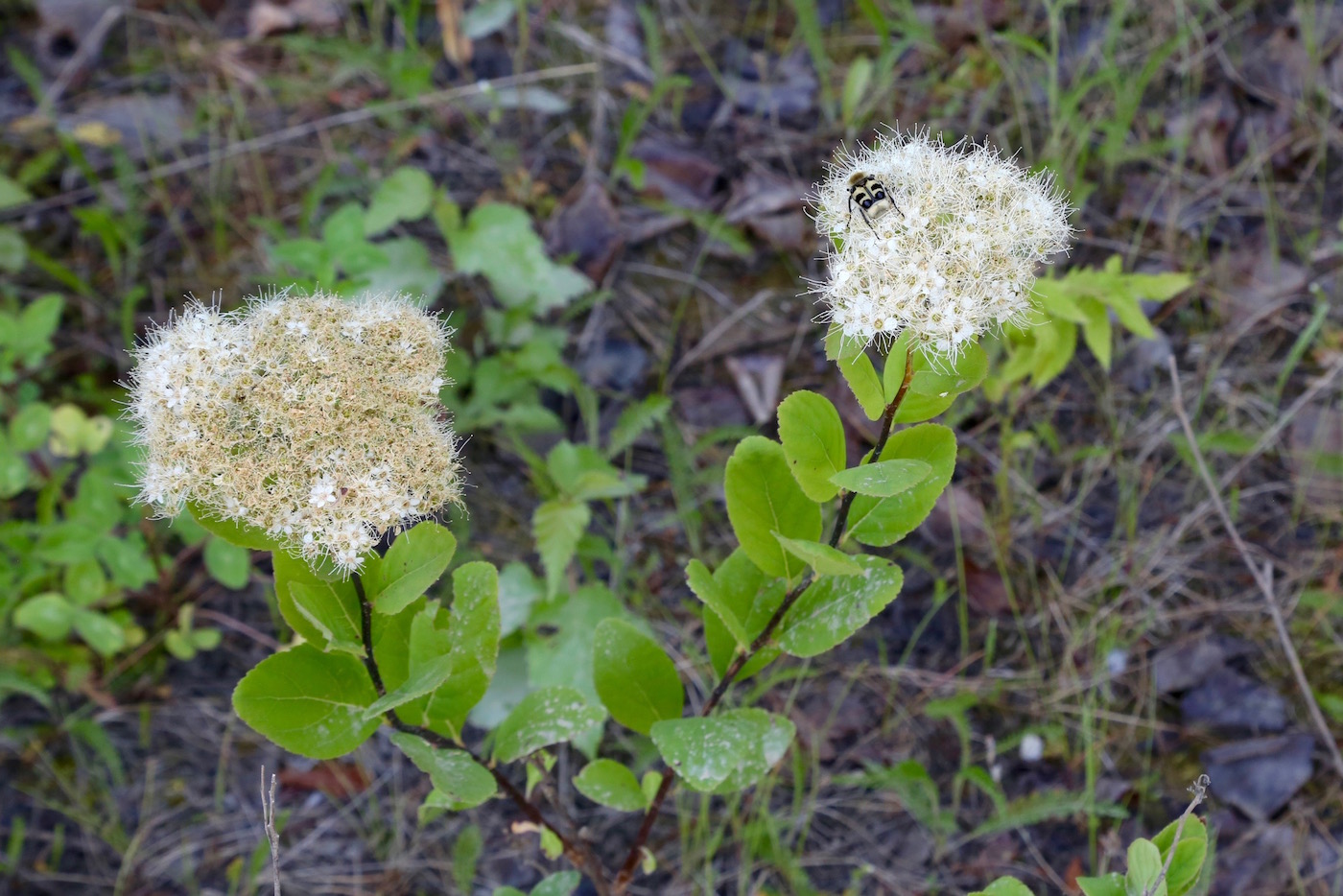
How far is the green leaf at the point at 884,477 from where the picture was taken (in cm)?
126

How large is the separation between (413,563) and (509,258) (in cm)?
182

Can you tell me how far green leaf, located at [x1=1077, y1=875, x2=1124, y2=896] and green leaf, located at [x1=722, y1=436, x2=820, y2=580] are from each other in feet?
2.10

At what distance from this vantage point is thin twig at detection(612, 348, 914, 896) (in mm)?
1409

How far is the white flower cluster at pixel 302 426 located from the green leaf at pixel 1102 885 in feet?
3.61

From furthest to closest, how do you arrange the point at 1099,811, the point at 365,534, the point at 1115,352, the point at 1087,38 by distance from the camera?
the point at 1087,38
the point at 1115,352
the point at 1099,811
the point at 365,534

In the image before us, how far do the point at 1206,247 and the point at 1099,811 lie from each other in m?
1.90

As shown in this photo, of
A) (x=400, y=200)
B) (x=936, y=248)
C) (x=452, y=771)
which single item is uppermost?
(x=936, y=248)

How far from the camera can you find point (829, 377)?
3080mm

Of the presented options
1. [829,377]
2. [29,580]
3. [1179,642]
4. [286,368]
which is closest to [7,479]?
[29,580]

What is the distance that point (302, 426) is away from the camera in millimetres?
1332

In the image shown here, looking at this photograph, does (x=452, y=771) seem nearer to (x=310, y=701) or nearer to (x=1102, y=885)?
(x=310, y=701)

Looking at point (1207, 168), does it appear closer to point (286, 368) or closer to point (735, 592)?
point (735, 592)

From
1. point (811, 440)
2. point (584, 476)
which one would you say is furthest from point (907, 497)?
point (584, 476)

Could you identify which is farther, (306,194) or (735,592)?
(306,194)
